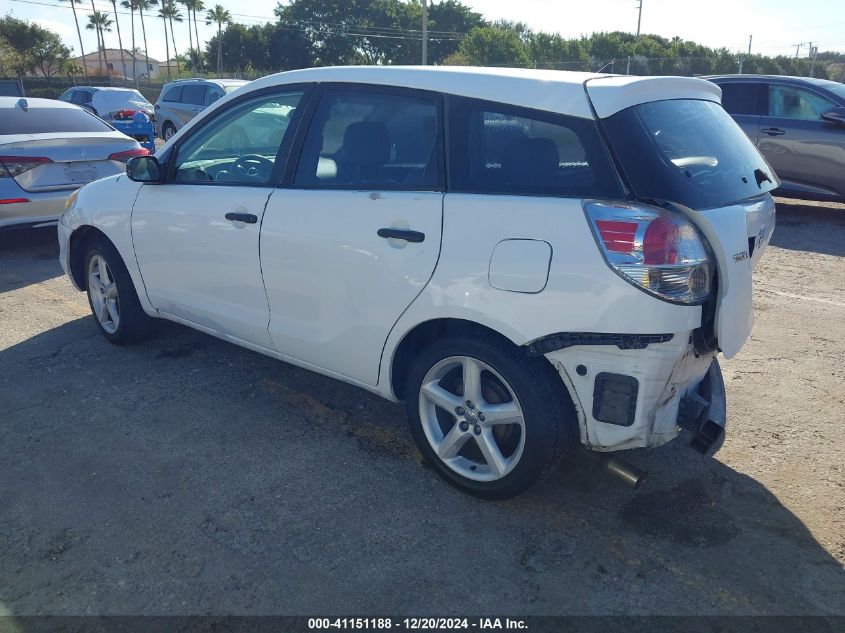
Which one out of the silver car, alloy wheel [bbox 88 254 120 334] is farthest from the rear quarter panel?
the silver car

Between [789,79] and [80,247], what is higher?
[789,79]

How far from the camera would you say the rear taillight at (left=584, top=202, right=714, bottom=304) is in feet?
8.42

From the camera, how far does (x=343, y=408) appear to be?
13.3 feet

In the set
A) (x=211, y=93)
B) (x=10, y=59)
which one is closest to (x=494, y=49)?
(x=211, y=93)

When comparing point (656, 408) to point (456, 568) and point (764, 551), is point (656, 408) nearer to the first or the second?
point (764, 551)

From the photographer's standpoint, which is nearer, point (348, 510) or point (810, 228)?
point (348, 510)

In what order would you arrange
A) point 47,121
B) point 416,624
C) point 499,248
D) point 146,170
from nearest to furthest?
1. point 416,624
2. point 499,248
3. point 146,170
4. point 47,121

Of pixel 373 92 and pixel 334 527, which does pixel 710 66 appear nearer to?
pixel 373 92

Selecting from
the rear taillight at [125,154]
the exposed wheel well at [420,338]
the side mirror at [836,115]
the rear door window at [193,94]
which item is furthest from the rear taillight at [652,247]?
the rear door window at [193,94]

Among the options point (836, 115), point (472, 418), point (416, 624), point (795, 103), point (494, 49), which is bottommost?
point (416, 624)

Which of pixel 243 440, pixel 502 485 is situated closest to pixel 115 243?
pixel 243 440

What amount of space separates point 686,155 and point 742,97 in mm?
7575

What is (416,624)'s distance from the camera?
8.05ft

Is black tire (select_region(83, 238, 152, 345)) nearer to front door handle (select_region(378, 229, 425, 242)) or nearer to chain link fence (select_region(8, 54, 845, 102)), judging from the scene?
front door handle (select_region(378, 229, 425, 242))
